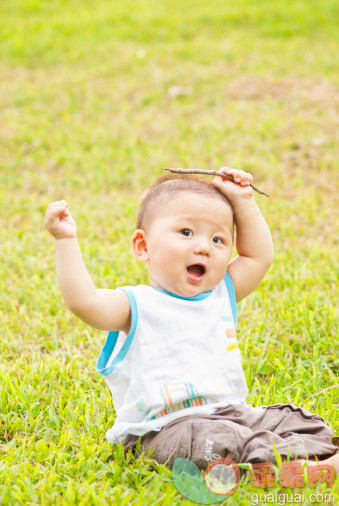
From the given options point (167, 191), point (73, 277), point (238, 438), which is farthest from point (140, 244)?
point (238, 438)

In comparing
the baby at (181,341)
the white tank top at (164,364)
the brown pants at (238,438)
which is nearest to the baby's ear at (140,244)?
the baby at (181,341)

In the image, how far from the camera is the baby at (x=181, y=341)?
218cm

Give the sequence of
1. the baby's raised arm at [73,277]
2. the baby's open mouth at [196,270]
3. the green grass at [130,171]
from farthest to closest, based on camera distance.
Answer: the green grass at [130,171]
the baby's open mouth at [196,270]
the baby's raised arm at [73,277]

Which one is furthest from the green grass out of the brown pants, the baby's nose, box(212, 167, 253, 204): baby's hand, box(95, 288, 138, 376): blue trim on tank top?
box(212, 167, 253, 204): baby's hand

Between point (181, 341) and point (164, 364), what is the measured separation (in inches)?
4.1

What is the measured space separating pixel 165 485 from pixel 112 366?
0.44 metres

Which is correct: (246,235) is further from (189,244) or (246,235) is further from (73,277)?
(73,277)

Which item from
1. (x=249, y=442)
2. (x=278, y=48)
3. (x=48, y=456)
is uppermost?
(x=278, y=48)

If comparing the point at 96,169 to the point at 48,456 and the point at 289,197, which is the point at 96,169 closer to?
the point at 289,197

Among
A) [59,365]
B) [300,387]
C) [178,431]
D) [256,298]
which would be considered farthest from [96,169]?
[178,431]

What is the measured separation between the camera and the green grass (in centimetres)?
260

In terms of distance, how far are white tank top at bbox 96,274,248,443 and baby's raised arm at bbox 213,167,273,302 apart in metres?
0.27

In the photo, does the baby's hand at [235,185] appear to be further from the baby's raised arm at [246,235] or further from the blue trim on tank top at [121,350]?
the blue trim on tank top at [121,350]

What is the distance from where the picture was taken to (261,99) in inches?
287
